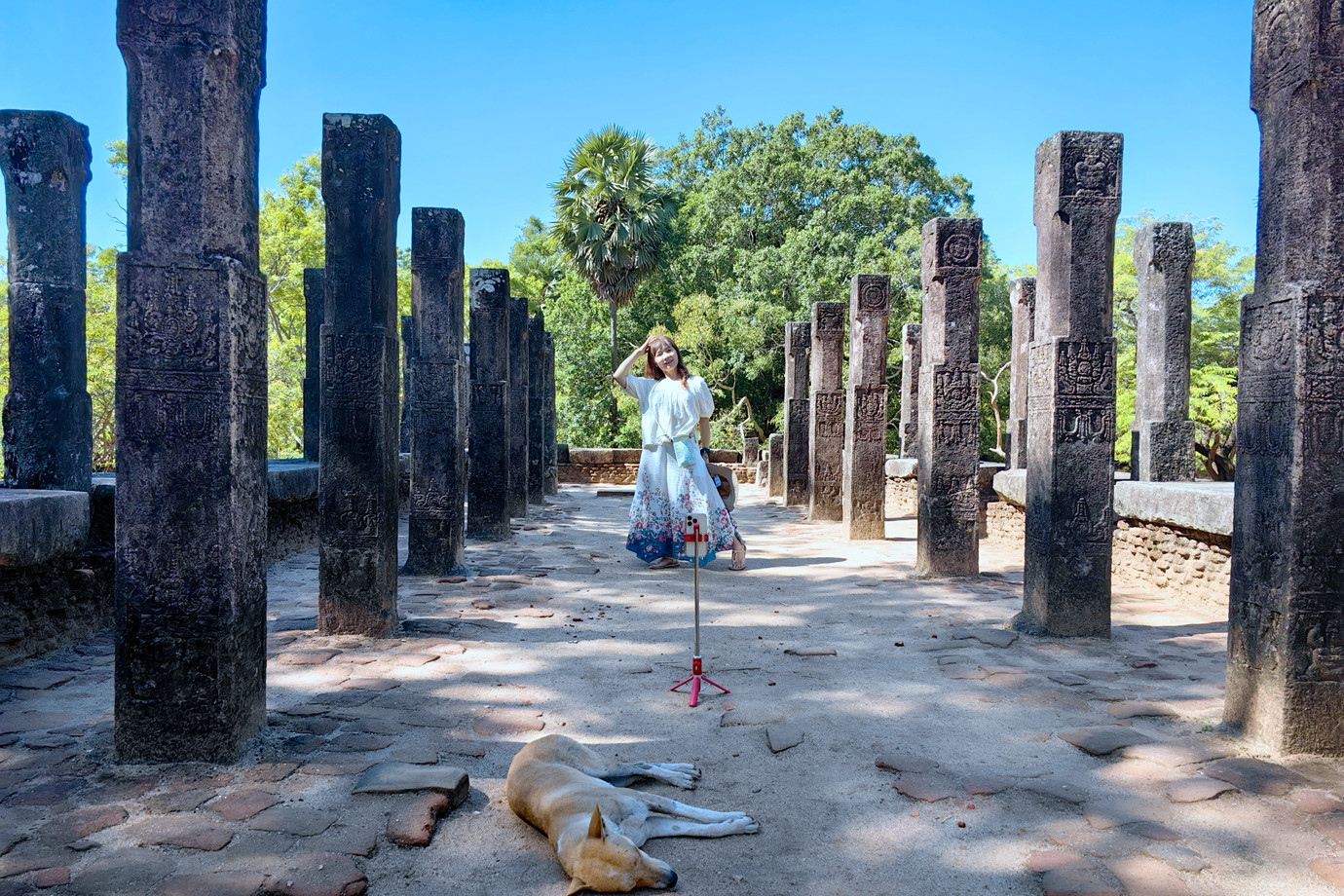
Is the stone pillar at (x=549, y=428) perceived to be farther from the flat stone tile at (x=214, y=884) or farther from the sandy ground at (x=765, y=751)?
the flat stone tile at (x=214, y=884)

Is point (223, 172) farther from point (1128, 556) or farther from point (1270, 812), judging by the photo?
point (1128, 556)

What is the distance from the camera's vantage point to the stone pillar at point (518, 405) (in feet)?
→ 45.2

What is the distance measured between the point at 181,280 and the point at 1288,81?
15.5 ft

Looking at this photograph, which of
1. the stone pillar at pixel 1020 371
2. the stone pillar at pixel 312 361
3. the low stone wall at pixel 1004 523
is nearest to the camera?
the low stone wall at pixel 1004 523

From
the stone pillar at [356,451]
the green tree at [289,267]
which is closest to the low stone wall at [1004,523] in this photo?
the stone pillar at [356,451]

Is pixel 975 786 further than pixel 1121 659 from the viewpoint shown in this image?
No

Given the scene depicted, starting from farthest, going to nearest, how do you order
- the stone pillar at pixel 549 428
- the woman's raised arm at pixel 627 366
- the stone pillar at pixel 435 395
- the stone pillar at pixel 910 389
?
the stone pillar at pixel 549 428, the stone pillar at pixel 910 389, the stone pillar at pixel 435 395, the woman's raised arm at pixel 627 366

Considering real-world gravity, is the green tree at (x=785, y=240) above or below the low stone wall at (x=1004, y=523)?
above

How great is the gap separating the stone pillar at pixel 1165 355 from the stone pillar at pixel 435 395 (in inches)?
325

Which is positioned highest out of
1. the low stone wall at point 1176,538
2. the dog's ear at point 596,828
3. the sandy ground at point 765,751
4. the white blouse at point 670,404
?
the white blouse at point 670,404

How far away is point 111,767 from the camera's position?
11.1 ft

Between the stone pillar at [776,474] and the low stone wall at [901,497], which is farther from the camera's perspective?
the stone pillar at [776,474]

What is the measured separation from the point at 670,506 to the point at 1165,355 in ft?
22.5

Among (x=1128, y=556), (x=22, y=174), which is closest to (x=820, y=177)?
(x=1128, y=556)
